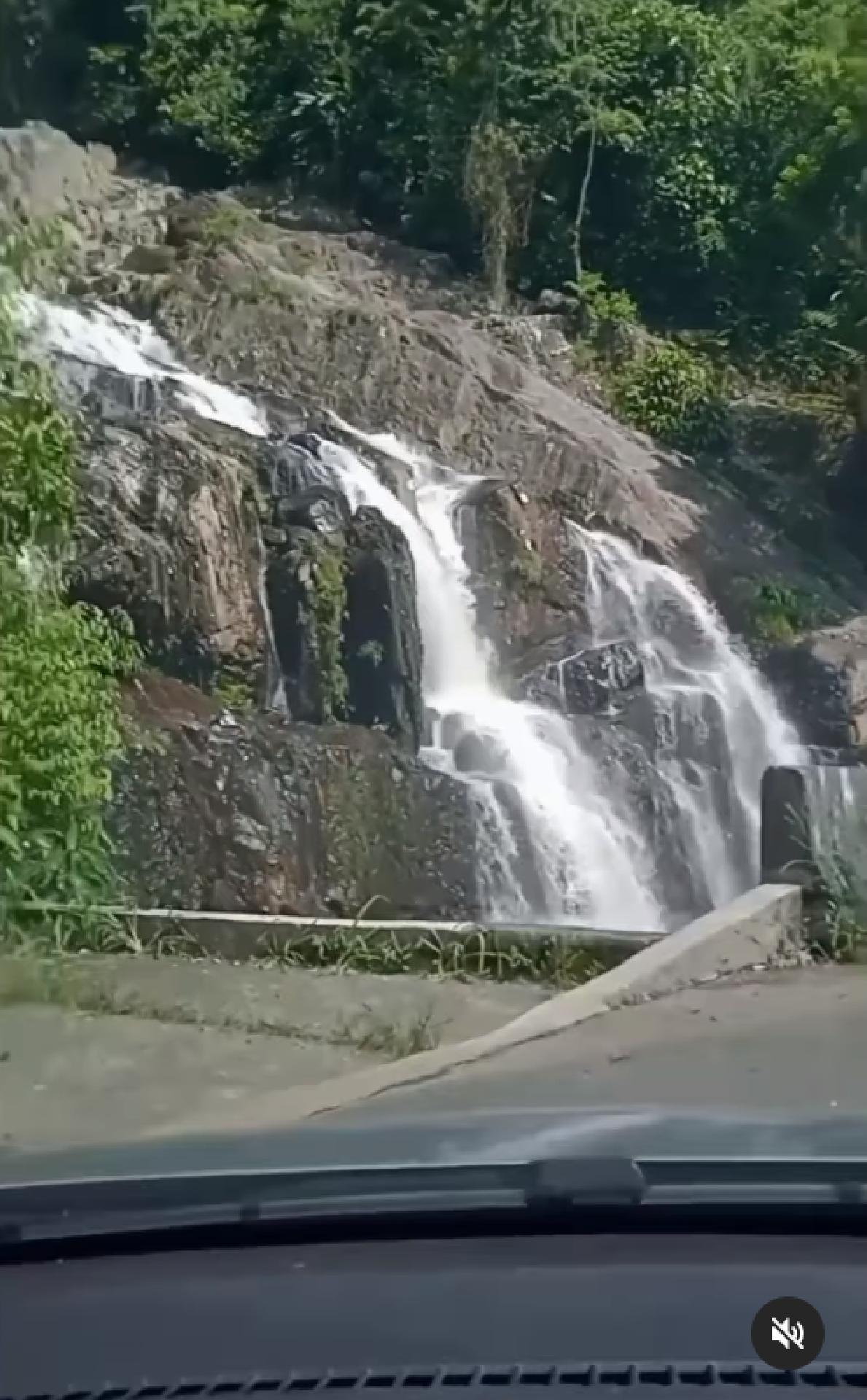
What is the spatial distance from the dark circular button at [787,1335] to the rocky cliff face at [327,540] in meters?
5.37

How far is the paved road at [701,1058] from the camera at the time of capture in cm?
477

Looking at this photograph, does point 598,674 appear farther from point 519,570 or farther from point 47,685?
point 47,685

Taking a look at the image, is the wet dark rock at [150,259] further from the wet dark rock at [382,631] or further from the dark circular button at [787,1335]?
the dark circular button at [787,1335]

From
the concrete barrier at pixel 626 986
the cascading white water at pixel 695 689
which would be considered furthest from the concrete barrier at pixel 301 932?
the cascading white water at pixel 695 689

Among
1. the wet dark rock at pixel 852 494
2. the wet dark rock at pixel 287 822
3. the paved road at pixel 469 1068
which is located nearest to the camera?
the paved road at pixel 469 1068

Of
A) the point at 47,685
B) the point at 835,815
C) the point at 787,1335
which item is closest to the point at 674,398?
the point at 835,815

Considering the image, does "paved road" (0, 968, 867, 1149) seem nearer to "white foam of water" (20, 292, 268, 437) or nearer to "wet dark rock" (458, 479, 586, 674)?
"wet dark rock" (458, 479, 586, 674)

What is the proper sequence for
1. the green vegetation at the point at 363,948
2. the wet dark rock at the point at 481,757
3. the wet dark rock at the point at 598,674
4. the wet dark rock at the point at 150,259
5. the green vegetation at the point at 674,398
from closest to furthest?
the green vegetation at the point at 363,948 < the wet dark rock at the point at 481,757 < the wet dark rock at the point at 598,674 < the wet dark rock at the point at 150,259 < the green vegetation at the point at 674,398

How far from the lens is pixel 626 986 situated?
19.7 ft

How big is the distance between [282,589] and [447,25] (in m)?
2.21

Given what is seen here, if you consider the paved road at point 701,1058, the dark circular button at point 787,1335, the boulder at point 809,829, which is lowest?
the paved road at point 701,1058

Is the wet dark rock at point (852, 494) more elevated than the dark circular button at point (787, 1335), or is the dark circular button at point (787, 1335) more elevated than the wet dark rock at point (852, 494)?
the wet dark rock at point (852, 494)

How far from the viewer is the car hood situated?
1846 millimetres

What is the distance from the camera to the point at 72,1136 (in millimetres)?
4582
